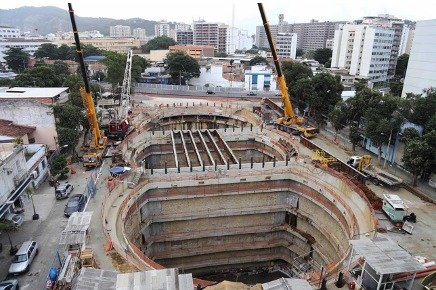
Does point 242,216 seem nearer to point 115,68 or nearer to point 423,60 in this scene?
point 423,60

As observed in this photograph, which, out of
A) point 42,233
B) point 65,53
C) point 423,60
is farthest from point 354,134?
point 65,53

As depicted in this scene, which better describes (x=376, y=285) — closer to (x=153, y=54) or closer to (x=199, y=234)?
(x=199, y=234)

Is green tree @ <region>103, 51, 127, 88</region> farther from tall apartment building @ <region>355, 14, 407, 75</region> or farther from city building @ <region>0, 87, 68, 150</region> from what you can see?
tall apartment building @ <region>355, 14, 407, 75</region>

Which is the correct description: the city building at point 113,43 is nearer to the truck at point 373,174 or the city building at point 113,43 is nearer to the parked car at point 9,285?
the truck at point 373,174

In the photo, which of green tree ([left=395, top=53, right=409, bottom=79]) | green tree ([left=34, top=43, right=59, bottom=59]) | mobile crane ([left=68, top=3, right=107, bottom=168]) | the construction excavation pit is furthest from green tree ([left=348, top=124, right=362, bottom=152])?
green tree ([left=34, top=43, right=59, bottom=59])

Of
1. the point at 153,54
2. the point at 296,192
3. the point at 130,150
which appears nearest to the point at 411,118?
the point at 296,192

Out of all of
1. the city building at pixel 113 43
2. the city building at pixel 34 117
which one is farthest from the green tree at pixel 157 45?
the city building at pixel 34 117
